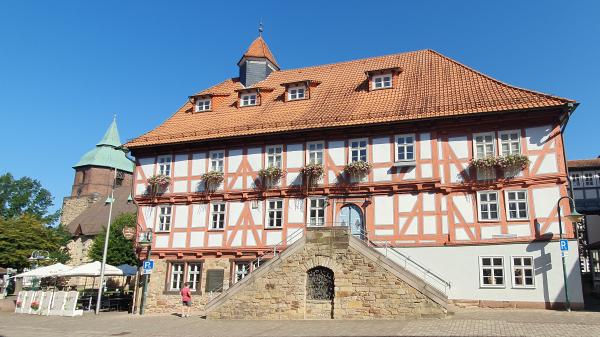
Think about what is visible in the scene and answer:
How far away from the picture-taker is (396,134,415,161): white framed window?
69.5 feet

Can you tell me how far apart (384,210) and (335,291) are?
15.9 ft

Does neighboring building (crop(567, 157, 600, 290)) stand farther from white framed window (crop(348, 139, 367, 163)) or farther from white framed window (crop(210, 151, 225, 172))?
white framed window (crop(210, 151, 225, 172))

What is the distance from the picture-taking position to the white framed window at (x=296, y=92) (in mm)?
25484

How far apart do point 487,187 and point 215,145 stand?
12.6 meters

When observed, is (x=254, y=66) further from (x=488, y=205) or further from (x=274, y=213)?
(x=488, y=205)

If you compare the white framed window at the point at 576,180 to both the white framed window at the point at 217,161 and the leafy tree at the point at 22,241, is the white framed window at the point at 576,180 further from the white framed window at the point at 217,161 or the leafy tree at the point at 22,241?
the leafy tree at the point at 22,241

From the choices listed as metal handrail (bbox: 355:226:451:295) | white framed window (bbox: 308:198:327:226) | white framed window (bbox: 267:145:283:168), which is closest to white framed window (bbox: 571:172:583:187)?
metal handrail (bbox: 355:226:451:295)

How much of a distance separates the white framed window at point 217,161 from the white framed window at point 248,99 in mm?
3499

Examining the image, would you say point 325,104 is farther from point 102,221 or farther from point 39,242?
point 102,221

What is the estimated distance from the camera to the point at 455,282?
63.3ft

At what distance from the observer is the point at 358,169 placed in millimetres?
21344

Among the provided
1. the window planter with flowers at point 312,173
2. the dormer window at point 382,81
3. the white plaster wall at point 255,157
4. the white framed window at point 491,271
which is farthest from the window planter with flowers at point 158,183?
the white framed window at point 491,271

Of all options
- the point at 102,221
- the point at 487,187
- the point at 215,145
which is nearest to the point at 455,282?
the point at 487,187

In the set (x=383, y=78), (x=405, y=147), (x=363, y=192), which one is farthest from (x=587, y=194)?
(x=363, y=192)
